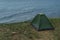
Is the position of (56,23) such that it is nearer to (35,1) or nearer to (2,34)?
(2,34)

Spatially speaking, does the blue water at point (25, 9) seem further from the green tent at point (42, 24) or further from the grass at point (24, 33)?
the green tent at point (42, 24)

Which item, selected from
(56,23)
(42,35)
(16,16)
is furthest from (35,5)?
(42,35)

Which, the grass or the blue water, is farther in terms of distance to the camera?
the blue water

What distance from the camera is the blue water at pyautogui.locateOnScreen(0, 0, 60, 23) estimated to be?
3.30 metres

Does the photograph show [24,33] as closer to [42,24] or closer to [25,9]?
[42,24]

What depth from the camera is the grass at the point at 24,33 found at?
2.51m

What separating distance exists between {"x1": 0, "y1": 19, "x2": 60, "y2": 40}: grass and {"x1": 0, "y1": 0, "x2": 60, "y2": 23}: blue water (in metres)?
0.32

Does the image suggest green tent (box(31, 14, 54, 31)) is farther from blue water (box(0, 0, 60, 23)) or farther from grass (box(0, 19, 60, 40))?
blue water (box(0, 0, 60, 23))

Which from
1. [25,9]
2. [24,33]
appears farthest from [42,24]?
[25,9]

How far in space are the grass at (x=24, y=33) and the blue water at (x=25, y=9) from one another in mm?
317

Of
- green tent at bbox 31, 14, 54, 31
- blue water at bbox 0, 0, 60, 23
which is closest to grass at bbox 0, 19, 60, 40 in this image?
green tent at bbox 31, 14, 54, 31

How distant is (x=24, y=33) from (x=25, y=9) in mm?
1236

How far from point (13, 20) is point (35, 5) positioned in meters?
1.13

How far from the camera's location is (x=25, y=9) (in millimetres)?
3771
